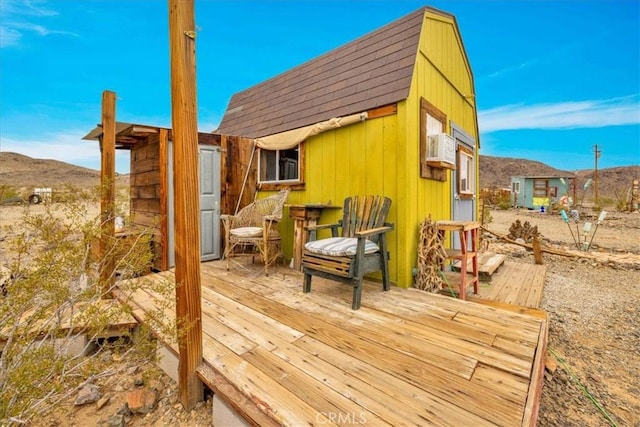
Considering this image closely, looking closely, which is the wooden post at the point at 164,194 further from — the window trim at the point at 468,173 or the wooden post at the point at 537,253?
the wooden post at the point at 537,253

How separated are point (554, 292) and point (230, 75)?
39.7 feet

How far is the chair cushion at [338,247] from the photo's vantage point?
2.66 metres

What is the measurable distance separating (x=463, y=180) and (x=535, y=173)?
5503cm

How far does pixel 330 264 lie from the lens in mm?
2738

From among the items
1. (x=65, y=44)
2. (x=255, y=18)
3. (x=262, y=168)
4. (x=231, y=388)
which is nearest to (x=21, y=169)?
(x=65, y=44)

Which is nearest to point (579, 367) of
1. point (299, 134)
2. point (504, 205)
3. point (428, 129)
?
point (428, 129)

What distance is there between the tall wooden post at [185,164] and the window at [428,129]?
2824mm

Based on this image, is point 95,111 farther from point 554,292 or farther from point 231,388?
point 554,292

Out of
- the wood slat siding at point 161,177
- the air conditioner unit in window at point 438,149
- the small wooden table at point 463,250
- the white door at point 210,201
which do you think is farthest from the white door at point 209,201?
the small wooden table at point 463,250

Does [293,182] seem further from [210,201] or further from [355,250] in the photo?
[355,250]

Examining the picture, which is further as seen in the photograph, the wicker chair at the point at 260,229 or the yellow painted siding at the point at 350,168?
the wicker chair at the point at 260,229

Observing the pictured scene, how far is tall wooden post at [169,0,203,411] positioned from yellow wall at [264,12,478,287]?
2366mm

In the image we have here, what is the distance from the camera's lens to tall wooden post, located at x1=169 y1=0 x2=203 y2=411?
4.88 feet

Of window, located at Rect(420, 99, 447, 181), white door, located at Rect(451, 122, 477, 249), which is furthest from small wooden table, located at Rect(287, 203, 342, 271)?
white door, located at Rect(451, 122, 477, 249)
